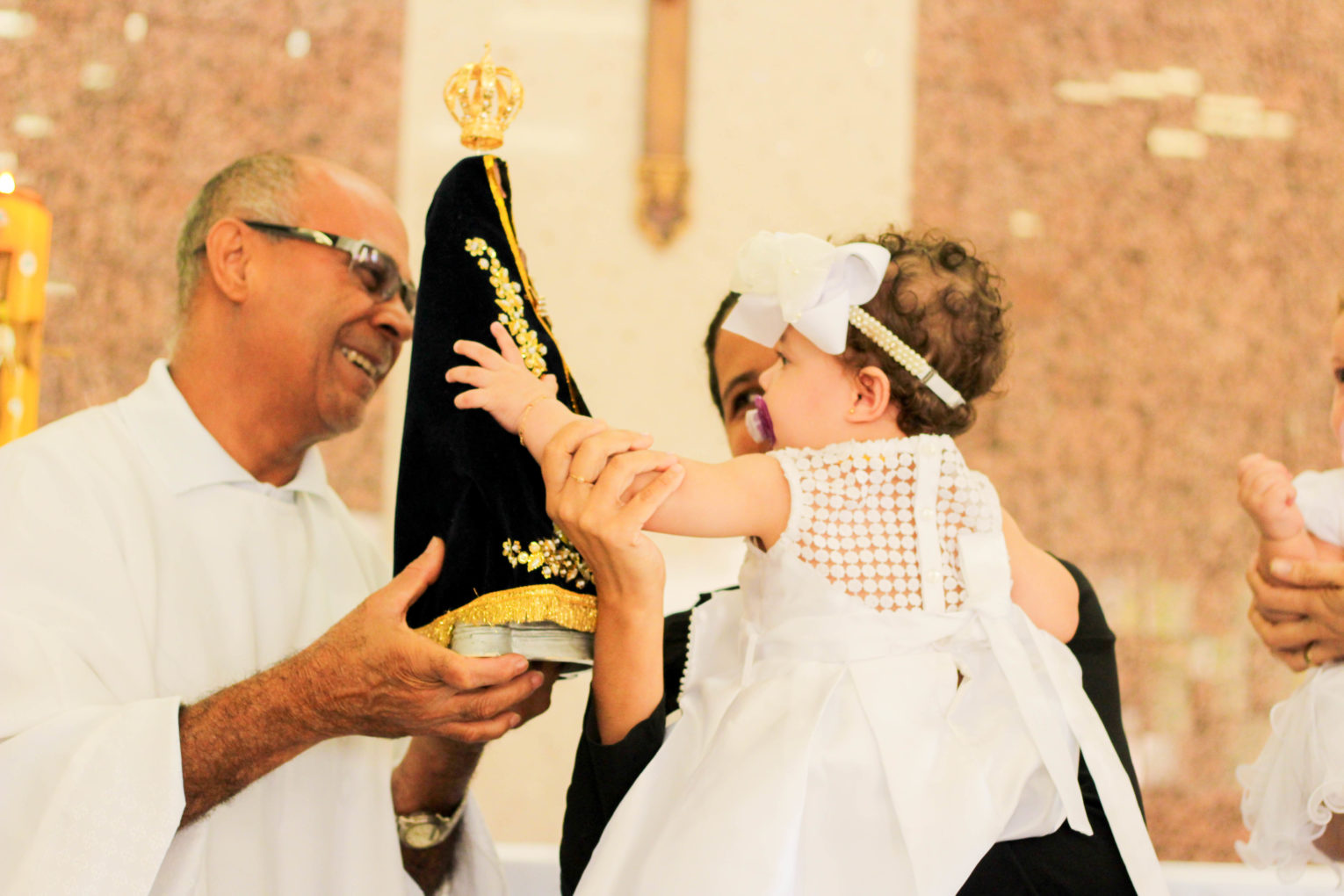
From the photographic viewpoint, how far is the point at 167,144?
3.96 m

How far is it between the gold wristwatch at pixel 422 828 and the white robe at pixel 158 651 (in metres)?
0.08

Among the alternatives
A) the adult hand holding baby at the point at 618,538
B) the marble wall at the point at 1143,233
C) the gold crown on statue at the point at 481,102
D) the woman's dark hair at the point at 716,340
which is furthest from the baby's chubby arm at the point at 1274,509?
the marble wall at the point at 1143,233

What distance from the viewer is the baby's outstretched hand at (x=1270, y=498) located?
212cm

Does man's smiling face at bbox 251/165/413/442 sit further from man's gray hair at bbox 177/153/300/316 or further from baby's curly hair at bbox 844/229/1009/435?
baby's curly hair at bbox 844/229/1009/435

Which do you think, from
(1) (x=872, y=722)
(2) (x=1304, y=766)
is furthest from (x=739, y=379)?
(2) (x=1304, y=766)

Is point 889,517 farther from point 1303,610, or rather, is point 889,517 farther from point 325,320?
point 325,320

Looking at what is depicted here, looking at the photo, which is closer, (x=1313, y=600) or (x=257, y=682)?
(x=257, y=682)

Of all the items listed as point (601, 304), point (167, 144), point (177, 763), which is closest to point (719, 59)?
point (601, 304)

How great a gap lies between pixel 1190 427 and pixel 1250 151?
3.58ft

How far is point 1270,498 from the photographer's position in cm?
212

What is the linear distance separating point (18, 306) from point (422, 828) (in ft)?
6.46

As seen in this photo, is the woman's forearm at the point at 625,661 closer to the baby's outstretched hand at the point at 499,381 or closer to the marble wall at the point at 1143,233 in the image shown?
the baby's outstretched hand at the point at 499,381

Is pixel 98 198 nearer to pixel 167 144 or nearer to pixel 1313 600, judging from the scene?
pixel 167 144

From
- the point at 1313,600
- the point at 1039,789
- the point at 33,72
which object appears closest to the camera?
the point at 1039,789
